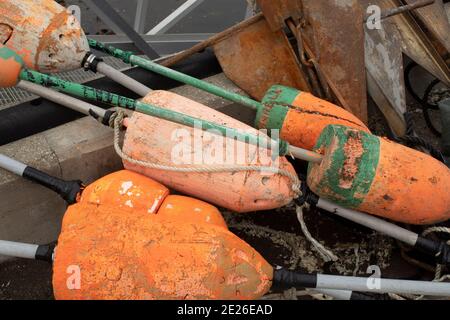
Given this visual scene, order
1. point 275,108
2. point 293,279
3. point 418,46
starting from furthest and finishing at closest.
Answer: point 418,46 → point 275,108 → point 293,279

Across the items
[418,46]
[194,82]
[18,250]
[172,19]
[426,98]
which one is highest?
[418,46]

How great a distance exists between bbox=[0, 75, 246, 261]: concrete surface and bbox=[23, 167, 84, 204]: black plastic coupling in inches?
5.0

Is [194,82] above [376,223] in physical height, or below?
above

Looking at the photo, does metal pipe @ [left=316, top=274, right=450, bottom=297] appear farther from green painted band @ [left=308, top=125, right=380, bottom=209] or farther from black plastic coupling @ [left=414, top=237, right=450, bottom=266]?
green painted band @ [left=308, top=125, right=380, bottom=209]

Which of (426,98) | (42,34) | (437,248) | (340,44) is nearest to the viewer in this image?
(437,248)

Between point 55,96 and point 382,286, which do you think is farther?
point 55,96

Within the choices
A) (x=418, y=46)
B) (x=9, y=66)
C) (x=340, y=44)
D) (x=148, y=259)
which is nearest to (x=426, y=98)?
(x=418, y=46)

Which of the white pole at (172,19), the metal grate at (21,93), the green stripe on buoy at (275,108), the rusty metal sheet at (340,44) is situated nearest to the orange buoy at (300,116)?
the green stripe on buoy at (275,108)

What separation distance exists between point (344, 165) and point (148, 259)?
3.11 ft

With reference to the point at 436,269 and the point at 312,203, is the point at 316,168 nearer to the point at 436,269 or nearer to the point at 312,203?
the point at 312,203

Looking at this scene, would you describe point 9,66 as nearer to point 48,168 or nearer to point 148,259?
point 48,168

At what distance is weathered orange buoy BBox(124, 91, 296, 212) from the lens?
2342 mm

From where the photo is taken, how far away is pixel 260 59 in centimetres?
314
